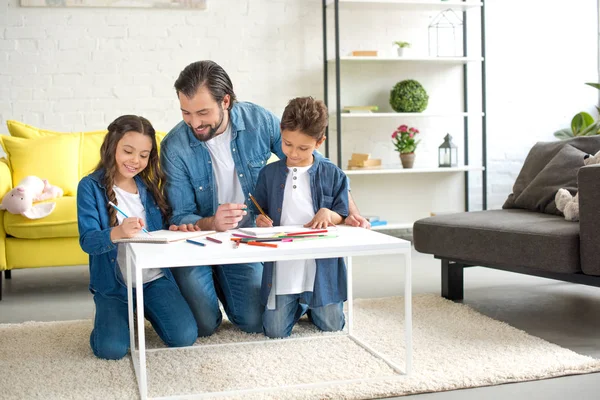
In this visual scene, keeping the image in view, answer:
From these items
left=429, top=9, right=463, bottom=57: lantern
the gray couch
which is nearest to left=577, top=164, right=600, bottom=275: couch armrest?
the gray couch

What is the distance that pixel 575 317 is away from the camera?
2.95m

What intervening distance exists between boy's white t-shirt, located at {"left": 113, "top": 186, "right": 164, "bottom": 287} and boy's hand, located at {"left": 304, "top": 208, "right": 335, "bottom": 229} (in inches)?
22.3

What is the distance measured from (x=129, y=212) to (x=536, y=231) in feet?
4.71

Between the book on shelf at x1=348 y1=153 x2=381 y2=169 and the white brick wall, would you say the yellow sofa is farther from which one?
the book on shelf at x1=348 y1=153 x2=381 y2=169

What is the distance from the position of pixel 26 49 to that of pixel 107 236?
2962 mm

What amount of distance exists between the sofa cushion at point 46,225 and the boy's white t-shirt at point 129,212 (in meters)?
1.14

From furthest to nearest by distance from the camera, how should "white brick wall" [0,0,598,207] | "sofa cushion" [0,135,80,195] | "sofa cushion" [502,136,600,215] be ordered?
"white brick wall" [0,0,598,207]
"sofa cushion" [0,135,80,195]
"sofa cushion" [502,136,600,215]

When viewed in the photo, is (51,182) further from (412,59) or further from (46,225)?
(412,59)

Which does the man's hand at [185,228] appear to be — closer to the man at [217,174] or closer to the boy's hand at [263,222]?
the man at [217,174]

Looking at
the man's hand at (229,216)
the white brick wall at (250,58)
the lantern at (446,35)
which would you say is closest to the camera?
the man's hand at (229,216)

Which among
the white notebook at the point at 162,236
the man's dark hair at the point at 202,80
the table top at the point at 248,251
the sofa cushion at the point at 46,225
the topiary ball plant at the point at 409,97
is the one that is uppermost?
the topiary ball plant at the point at 409,97

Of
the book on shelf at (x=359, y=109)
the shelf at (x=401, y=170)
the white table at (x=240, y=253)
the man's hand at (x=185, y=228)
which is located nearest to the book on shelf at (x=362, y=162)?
the shelf at (x=401, y=170)

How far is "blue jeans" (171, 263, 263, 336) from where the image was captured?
2.65m

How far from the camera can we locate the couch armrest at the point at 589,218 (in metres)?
2.50
